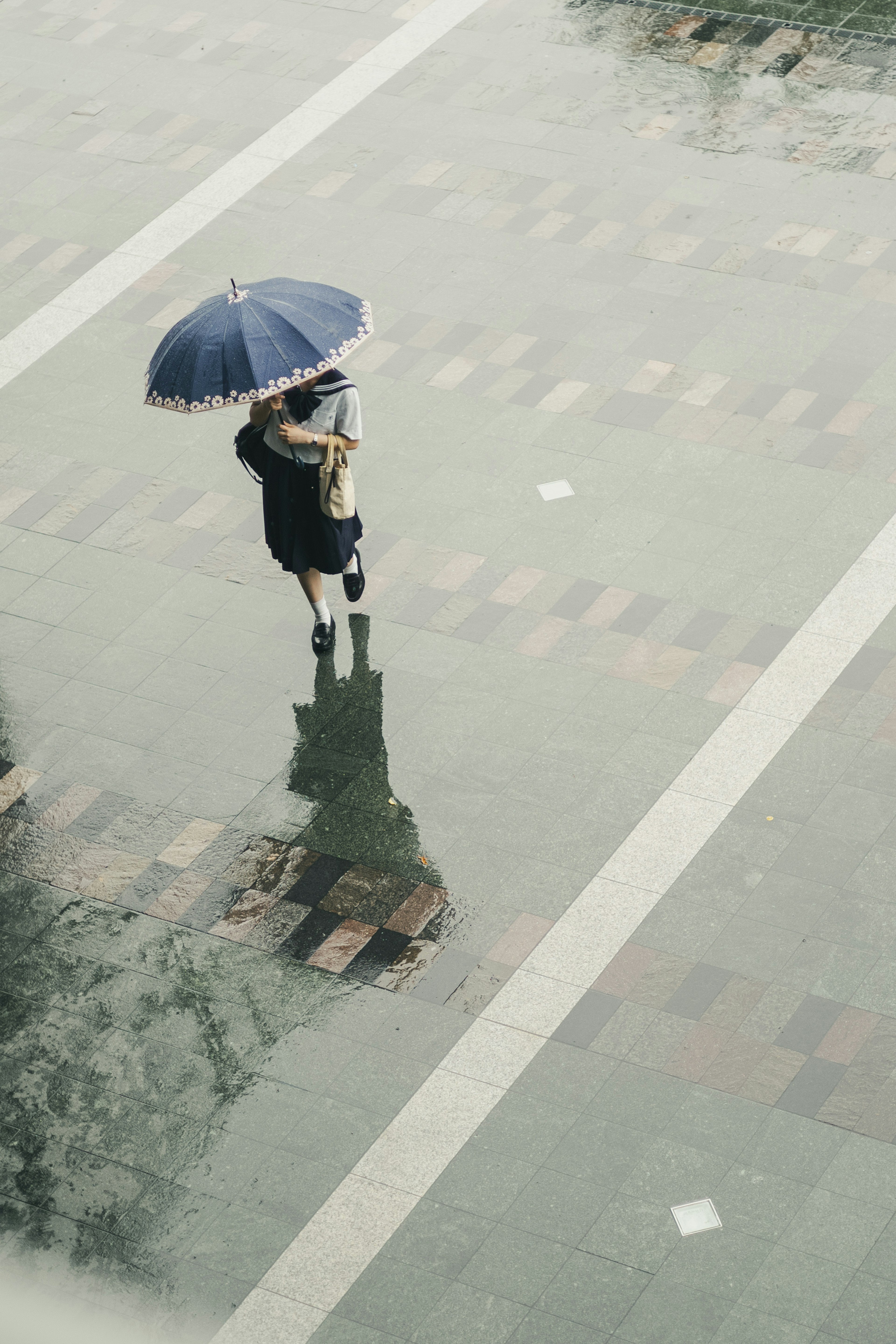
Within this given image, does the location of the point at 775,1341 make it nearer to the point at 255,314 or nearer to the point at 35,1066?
the point at 35,1066

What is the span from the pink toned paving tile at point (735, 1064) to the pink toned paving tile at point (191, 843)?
2.75 metres

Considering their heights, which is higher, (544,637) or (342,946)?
(544,637)

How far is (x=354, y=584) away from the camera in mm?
9172

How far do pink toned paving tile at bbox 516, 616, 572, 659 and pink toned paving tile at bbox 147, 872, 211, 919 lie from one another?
2.19m

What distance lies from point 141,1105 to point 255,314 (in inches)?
146

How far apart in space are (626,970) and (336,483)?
290cm

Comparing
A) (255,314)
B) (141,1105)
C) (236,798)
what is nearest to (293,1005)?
(141,1105)

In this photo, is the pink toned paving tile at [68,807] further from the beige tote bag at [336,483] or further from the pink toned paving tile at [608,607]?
the pink toned paving tile at [608,607]

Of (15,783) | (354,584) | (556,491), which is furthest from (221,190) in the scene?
(15,783)

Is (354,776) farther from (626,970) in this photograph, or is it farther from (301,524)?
(626,970)

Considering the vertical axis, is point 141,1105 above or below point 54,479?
below

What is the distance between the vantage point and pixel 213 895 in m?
7.93

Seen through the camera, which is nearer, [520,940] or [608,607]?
[520,940]

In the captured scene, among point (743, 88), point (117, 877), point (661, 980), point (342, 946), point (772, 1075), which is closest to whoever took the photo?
point (772, 1075)
